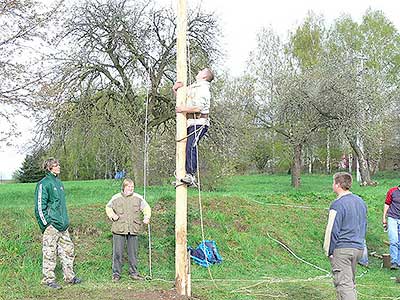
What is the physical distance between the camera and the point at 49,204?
25.4ft

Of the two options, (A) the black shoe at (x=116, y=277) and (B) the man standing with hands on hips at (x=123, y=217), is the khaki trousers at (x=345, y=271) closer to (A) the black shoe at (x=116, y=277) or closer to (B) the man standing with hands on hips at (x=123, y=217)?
(B) the man standing with hands on hips at (x=123, y=217)

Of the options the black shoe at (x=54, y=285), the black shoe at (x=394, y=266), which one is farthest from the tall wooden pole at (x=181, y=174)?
the black shoe at (x=394, y=266)

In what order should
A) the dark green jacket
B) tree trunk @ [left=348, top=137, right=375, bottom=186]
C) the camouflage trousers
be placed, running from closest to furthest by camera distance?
1. the dark green jacket
2. the camouflage trousers
3. tree trunk @ [left=348, top=137, right=375, bottom=186]

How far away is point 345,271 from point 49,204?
4201 mm

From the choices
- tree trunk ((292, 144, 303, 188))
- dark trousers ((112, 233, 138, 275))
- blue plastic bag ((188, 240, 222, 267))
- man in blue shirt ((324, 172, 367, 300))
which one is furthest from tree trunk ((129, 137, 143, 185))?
man in blue shirt ((324, 172, 367, 300))

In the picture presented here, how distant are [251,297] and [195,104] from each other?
9.34 feet

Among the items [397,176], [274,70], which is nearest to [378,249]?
[274,70]

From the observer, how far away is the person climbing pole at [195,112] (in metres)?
7.03

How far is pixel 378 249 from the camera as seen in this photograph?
12.5m

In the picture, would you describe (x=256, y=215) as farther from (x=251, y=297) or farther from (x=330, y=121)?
(x=330, y=121)

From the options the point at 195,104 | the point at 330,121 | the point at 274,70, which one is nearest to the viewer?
the point at 195,104

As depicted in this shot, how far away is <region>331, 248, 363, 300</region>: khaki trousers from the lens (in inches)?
232

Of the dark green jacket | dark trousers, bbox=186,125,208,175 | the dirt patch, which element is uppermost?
dark trousers, bbox=186,125,208,175

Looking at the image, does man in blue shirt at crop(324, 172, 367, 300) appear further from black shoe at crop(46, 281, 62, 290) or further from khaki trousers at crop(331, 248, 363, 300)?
black shoe at crop(46, 281, 62, 290)
